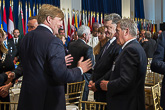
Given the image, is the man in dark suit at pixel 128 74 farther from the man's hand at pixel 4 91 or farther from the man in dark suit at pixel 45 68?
the man's hand at pixel 4 91

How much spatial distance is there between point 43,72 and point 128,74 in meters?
0.76

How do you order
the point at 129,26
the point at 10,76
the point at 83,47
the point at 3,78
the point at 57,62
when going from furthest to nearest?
the point at 83,47 → the point at 10,76 → the point at 3,78 → the point at 129,26 → the point at 57,62

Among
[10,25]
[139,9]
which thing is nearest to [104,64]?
[10,25]

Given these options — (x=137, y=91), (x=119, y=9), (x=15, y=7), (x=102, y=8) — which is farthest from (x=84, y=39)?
(x=119, y=9)

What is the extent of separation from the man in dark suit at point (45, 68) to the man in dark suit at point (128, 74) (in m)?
0.41

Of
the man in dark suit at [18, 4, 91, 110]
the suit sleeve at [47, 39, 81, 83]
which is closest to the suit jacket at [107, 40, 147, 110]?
the man in dark suit at [18, 4, 91, 110]

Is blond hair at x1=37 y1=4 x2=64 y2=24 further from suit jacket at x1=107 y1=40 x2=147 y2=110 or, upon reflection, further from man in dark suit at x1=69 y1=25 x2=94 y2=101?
man in dark suit at x1=69 y1=25 x2=94 y2=101

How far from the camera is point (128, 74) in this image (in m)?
2.24

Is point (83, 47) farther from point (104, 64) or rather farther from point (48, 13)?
point (48, 13)

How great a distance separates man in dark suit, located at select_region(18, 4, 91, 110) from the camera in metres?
2.06

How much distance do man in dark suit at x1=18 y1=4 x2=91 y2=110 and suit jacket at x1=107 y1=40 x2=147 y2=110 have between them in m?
0.40

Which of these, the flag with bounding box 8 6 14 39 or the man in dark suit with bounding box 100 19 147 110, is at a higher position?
the flag with bounding box 8 6 14 39

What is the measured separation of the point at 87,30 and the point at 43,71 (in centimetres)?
254

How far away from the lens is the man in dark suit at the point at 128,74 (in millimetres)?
2238
